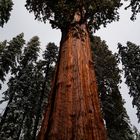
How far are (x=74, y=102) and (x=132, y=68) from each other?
27.8 metres

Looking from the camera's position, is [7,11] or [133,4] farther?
[7,11]

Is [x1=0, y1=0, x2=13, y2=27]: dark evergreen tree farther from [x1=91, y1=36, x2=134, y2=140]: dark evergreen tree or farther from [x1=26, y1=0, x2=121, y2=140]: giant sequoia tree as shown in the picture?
[x1=26, y1=0, x2=121, y2=140]: giant sequoia tree

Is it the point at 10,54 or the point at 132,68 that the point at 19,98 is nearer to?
the point at 10,54

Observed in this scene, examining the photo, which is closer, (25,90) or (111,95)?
(111,95)

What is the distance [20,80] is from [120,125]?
15104 millimetres

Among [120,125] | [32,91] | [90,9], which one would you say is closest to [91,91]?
[90,9]

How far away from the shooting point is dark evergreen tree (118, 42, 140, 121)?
30.0m

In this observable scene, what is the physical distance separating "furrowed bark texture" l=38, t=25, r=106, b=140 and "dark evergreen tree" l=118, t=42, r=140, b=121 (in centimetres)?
2549

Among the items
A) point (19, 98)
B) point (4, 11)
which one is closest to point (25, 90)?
point (19, 98)

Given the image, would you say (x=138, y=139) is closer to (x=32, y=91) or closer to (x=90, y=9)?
(x=32, y=91)

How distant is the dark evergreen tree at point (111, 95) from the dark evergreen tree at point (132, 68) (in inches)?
70.9

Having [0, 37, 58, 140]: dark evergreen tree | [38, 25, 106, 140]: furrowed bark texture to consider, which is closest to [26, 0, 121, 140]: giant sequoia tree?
[38, 25, 106, 140]: furrowed bark texture

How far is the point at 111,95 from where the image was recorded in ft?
84.4

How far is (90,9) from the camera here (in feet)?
25.9
